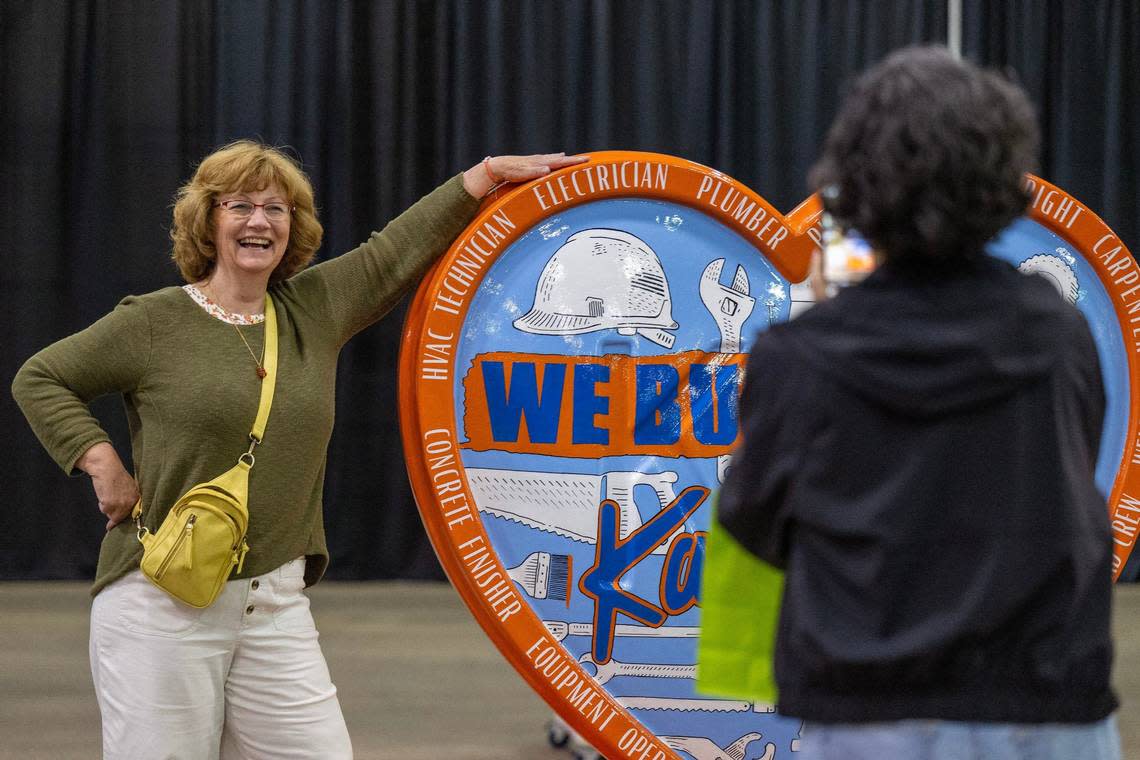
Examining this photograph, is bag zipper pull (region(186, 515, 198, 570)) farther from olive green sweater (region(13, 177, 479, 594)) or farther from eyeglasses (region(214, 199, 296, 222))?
eyeglasses (region(214, 199, 296, 222))

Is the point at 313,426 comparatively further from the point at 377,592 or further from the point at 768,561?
the point at 377,592

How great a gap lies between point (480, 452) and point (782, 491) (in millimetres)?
963

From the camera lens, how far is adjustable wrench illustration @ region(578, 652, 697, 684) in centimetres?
189

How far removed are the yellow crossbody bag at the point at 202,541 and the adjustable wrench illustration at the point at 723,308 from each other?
0.70 m

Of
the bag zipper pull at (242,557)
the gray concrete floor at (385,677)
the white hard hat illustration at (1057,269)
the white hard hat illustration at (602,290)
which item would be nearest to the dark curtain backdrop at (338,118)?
the gray concrete floor at (385,677)

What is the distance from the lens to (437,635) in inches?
163

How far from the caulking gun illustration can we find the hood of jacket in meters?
1.00

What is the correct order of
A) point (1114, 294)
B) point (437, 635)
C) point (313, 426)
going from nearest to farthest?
point (313, 426) < point (1114, 294) < point (437, 635)

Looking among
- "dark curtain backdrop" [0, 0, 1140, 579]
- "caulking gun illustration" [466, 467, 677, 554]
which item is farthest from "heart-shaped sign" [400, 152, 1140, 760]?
"dark curtain backdrop" [0, 0, 1140, 579]

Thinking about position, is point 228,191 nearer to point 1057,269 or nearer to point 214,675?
point 214,675

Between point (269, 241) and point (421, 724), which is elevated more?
point (269, 241)

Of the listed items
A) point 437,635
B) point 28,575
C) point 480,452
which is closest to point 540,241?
point 480,452

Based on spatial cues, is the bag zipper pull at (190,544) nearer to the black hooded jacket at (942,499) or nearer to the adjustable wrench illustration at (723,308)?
the adjustable wrench illustration at (723,308)

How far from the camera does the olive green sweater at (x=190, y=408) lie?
1.70 metres
